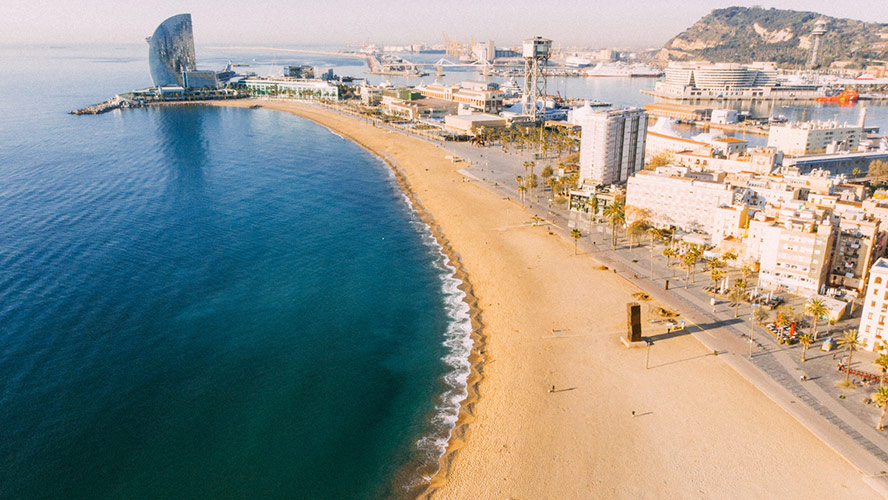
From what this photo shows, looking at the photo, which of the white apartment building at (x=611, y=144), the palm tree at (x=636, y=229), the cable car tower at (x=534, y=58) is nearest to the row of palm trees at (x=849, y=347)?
the palm tree at (x=636, y=229)

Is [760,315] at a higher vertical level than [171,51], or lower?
lower

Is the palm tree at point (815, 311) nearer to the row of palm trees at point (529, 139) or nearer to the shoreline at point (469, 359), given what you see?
the shoreline at point (469, 359)

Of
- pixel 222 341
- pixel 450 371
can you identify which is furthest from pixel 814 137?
pixel 222 341

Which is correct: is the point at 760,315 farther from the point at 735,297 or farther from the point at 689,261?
the point at 689,261

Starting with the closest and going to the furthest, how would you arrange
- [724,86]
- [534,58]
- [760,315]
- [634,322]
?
1. [634,322]
2. [760,315]
3. [534,58]
4. [724,86]

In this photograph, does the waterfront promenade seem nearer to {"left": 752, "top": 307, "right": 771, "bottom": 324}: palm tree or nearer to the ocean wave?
{"left": 752, "top": 307, "right": 771, "bottom": 324}: palm tree
